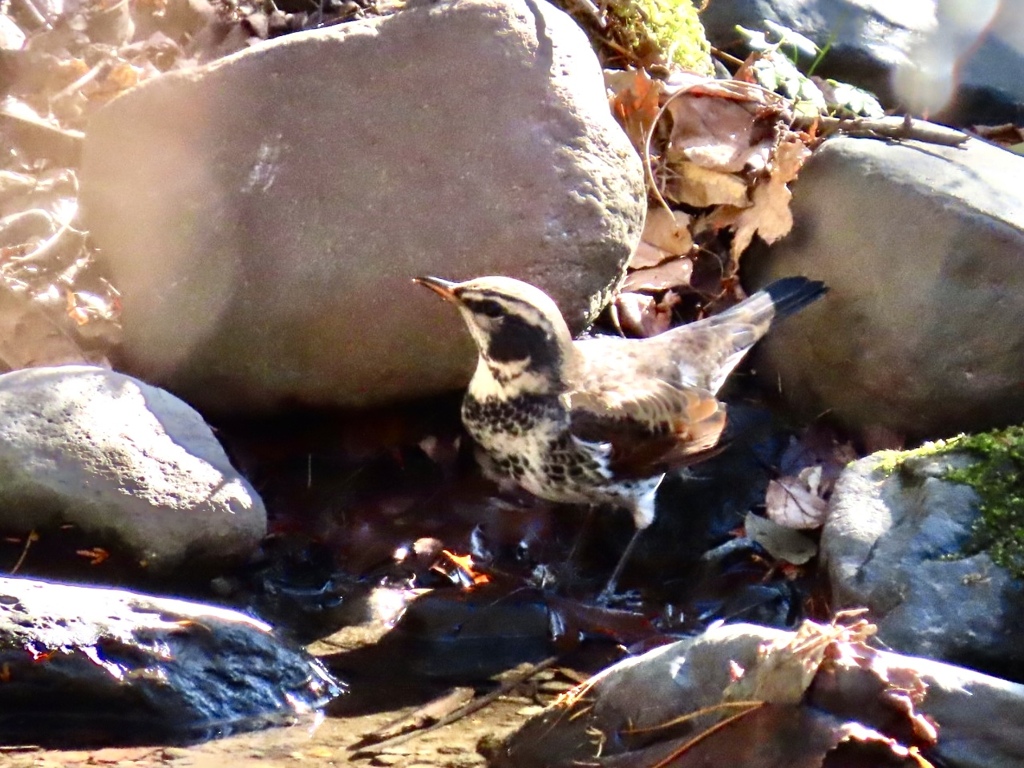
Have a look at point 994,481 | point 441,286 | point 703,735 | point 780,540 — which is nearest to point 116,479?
point 441,286

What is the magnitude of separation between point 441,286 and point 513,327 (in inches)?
14.0

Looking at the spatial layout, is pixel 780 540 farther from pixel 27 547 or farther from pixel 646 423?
pixel 27 547

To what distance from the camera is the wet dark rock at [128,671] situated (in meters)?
4.03

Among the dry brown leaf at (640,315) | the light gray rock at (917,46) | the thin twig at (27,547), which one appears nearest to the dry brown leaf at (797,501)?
the dry brown leaf at (640,315)

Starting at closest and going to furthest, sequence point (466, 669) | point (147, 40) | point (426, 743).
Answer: point (426, 743) < point (466, 669) < point (147, 40)

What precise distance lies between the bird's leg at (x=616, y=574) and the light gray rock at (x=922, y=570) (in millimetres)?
911

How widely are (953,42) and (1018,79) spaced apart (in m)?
0.58

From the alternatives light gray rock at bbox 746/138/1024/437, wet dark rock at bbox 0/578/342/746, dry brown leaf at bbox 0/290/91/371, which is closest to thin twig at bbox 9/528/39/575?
wet dark rock at bbox 0/578/342/746

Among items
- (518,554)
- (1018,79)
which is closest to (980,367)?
(518,554)

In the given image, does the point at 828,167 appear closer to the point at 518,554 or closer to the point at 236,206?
the point at 518,554

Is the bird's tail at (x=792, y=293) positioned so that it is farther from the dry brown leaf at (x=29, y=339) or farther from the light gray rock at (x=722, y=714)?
the dry brown leaf at (x=29, y=339)

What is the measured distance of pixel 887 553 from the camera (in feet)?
16.2

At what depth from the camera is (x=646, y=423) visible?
→ 5543mm

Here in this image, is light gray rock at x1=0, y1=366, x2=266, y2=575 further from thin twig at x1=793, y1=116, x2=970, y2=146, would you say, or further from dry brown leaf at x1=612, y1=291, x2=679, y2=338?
thin twig at x1=793, y1=116, x2=970, y2=146
